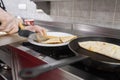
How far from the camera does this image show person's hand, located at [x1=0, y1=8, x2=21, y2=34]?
0.78 metres

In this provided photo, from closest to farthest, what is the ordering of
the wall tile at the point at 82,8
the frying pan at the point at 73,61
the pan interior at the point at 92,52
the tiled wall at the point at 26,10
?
the frying pan at the point at 73,61, the pan interior at the point at 92,52, the wall tile at the point at 82,8, the tiled wall at the point at 26,10

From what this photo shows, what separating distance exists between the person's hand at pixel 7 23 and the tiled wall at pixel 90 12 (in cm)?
43

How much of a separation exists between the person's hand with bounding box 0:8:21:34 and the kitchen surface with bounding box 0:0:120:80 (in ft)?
0.13

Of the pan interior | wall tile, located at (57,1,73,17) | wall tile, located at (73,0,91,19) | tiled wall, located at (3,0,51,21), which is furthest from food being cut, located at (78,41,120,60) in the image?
tiled wall, located at (3,0,51,21)

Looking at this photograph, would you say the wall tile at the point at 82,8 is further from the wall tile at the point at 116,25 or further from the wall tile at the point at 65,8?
the wall tile at the point at 116,25

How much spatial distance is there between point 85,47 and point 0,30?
0.53 meters

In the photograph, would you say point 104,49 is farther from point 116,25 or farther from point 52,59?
point 116,25

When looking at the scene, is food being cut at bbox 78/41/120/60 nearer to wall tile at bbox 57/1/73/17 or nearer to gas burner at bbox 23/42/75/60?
gas burner at bbox 23/42/75/60

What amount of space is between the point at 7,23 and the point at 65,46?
381 mm

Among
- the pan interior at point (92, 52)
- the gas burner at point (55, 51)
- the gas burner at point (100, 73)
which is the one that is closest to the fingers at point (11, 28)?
the gas burner at point (55, 51)

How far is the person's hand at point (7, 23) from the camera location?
78 cm

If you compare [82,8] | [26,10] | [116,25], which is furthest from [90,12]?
[26,10]

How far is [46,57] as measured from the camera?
0.55 meters

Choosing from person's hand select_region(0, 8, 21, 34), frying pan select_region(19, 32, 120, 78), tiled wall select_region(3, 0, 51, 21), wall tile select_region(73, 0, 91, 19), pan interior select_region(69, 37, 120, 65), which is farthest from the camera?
tiled wall select_region(3, 0, 51, 21)
